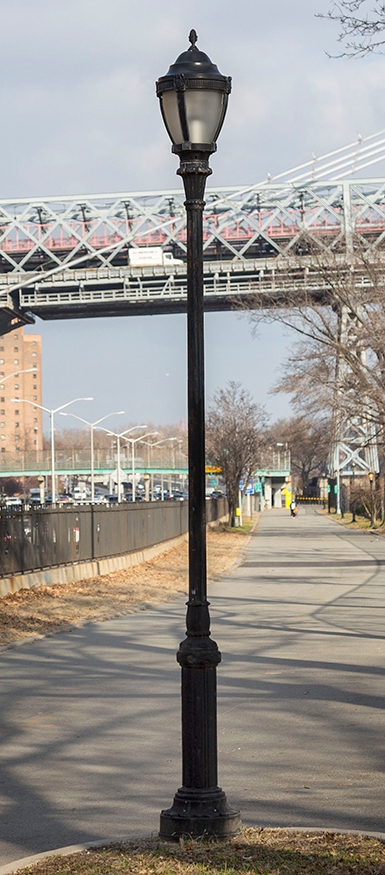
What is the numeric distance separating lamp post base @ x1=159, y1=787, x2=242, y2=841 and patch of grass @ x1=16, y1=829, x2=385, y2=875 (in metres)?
0.06

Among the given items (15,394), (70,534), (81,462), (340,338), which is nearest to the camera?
(70,534)

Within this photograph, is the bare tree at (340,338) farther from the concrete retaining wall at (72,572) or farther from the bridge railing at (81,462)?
the bridge railing at (81,462)

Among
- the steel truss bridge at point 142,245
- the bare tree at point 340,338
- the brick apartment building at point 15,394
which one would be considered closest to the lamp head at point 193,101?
the bare tree at point 340,338

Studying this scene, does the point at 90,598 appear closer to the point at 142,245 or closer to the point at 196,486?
the point at 196,486

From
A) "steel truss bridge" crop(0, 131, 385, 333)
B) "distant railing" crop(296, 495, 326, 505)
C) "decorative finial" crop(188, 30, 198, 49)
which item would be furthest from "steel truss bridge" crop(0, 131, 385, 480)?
"decorative finial" crop(188, 30, 198, 49)

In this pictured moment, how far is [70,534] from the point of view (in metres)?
25.3

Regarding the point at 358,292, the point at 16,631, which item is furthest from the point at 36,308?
the point at 16,631

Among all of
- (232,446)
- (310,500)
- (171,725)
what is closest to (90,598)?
(171,725)

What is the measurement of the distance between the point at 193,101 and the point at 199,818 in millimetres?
3774

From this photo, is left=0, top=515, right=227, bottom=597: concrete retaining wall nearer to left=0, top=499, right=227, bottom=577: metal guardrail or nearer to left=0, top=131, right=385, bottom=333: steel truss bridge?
left=0, top=499, right=227, bottom=577: metal guardrail

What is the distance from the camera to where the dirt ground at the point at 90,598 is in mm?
16797

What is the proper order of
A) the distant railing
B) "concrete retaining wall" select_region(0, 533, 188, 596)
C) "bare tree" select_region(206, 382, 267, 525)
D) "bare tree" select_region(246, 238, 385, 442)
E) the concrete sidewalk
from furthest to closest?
1. the distant railing
2. "bare tree" select_region(206, 382, 267, 525)
3. "bare tree" select_region(246, 238, 385, 442)
4. "concrete retaining wall" select_region(0, 533, 188, 596)
5. the concrete sidewalk

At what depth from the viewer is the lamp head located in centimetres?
606

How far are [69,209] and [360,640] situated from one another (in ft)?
356
